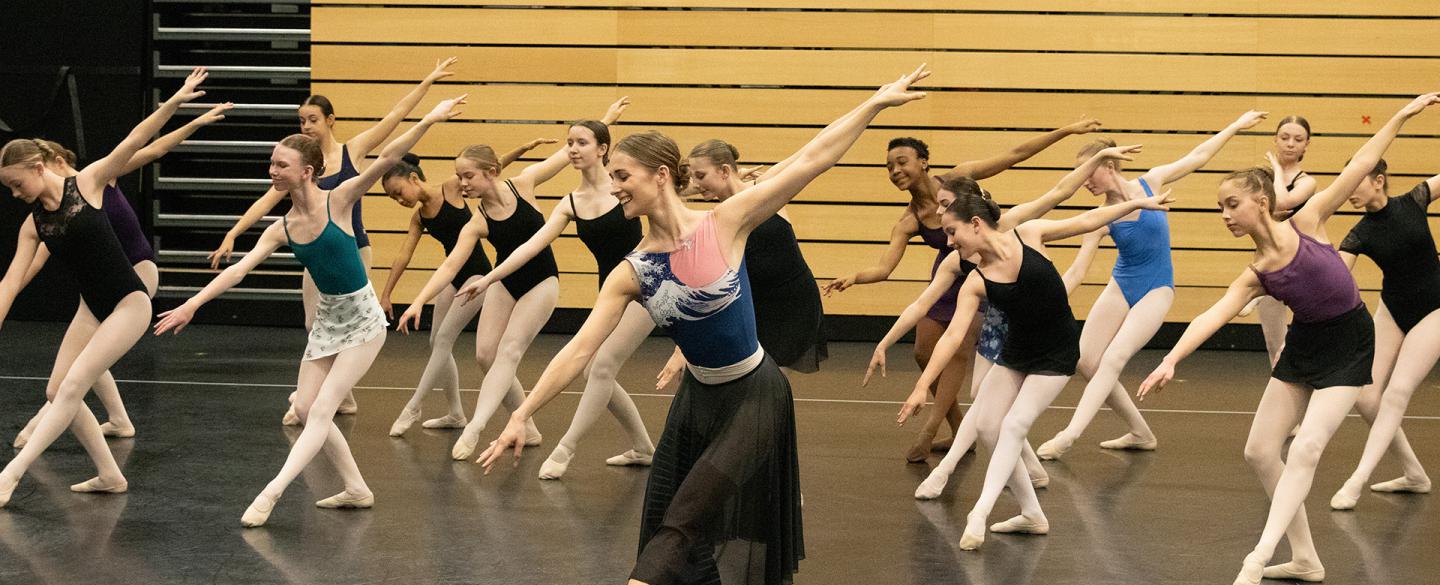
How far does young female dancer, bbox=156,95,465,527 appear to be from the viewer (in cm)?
485

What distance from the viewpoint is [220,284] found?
5086 millimetres

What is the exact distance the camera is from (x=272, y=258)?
424 inches

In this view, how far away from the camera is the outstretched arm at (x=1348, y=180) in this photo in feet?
15.4

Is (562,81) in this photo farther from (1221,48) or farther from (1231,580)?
(1231,580)

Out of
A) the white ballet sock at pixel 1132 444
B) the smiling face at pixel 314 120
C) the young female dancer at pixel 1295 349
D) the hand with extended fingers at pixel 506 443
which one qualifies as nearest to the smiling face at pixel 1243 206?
the young female dancer at pixel 1295 349

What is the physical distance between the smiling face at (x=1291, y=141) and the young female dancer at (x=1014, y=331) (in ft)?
7.33

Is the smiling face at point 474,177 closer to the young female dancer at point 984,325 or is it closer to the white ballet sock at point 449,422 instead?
the white ballet sock at point 449,422

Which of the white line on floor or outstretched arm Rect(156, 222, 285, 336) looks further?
the white line on floor

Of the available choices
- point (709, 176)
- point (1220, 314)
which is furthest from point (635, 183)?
point (1220, 314)

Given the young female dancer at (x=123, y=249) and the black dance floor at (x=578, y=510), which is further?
the young female dancer at (x=123, y=249)

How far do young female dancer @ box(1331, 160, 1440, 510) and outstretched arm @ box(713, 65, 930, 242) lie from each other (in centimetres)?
275

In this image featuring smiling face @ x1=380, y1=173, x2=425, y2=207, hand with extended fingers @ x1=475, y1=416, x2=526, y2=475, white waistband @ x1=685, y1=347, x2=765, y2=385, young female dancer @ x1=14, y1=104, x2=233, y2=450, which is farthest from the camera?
smiling face @ x1=380, y1=173, x2=425, y2=207

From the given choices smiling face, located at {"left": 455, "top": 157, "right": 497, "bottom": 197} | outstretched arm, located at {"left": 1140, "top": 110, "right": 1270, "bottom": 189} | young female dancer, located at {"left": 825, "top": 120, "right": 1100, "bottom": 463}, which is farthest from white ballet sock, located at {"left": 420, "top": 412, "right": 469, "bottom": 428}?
outstretched arm, located at {"left": 1140, "top": 110, "right": 1270, "bottom": 189}

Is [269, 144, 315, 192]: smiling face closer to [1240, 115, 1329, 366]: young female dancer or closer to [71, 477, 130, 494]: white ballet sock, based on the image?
[71, 477, 130, 494]: white ballet sock
